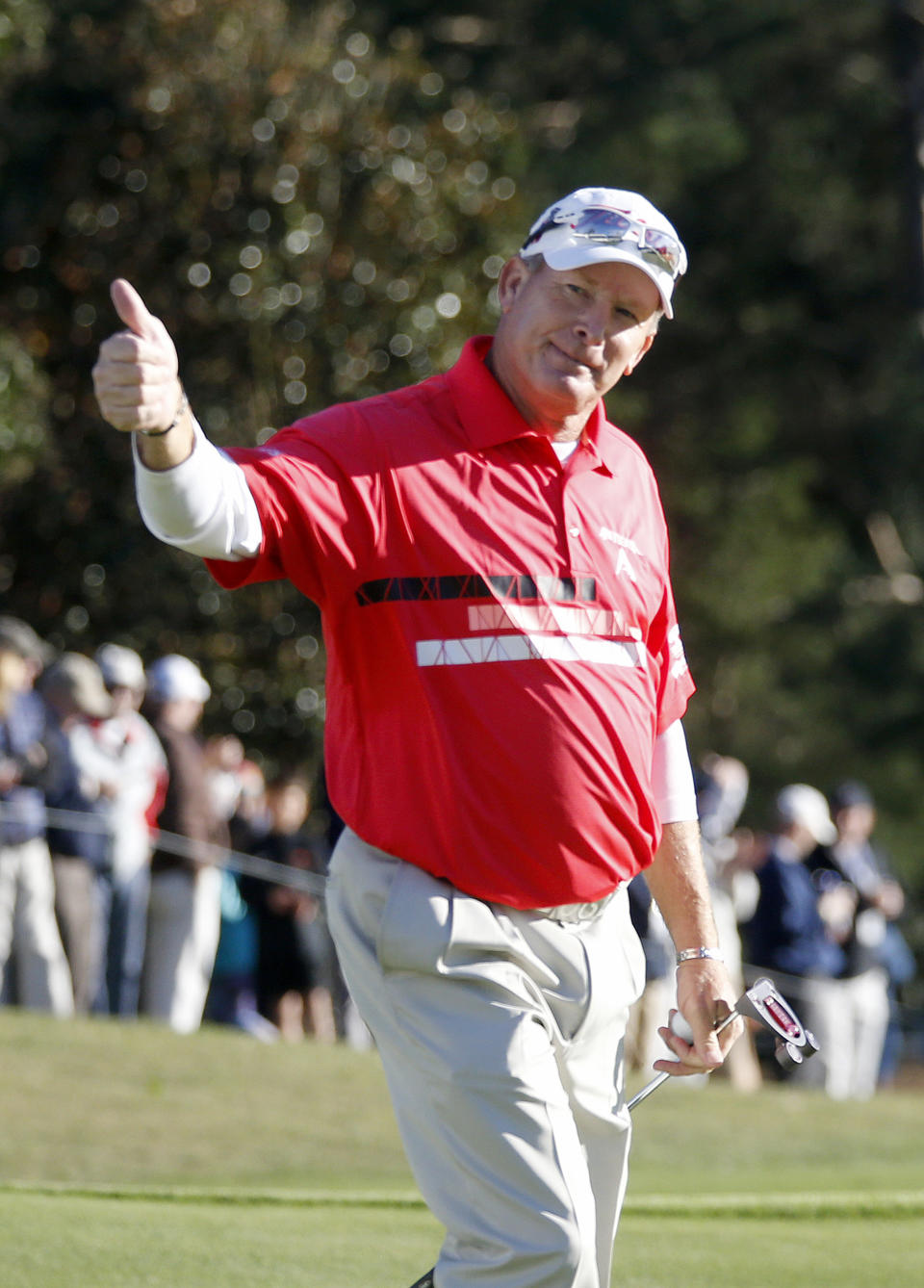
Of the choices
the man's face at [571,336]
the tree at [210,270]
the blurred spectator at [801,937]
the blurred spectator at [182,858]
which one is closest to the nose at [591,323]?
the man's face at [571,336]

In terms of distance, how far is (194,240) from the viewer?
16828mm

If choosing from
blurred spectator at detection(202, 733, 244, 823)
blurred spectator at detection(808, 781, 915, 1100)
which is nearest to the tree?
blurred spectator at detection(202, 733, 244, 823)

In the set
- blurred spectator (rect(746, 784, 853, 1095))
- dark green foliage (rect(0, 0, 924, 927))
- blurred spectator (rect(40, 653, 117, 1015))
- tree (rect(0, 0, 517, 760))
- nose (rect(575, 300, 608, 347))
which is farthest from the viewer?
dark green foliage (rect(0, 0, 924, 927))

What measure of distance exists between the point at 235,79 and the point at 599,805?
1456 cm

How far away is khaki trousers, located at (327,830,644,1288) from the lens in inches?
118

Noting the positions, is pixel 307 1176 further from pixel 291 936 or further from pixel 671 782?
pixel 671 782

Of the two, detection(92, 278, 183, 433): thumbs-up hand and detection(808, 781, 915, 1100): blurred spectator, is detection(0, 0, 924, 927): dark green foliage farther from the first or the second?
detection(92, 278, 183, 433): thumbs-up hand

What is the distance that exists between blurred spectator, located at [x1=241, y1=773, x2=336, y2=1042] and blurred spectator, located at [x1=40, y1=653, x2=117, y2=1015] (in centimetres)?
155

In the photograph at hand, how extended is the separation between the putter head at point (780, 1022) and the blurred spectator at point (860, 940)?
8989 millimetres

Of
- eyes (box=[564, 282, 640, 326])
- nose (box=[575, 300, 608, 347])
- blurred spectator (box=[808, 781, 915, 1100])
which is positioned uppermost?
eyes (box=[564, 282, 640, 326])

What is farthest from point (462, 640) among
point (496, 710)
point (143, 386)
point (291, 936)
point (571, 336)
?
point (291, 936)

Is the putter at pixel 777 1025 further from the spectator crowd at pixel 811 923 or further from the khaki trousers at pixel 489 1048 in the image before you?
the spectator crowd at pixel 811 923

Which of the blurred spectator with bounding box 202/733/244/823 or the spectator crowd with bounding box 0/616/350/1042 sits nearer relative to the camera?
the spectator crowd with bounding box 0/616/350/1042

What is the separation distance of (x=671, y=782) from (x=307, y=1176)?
4.76 metres
